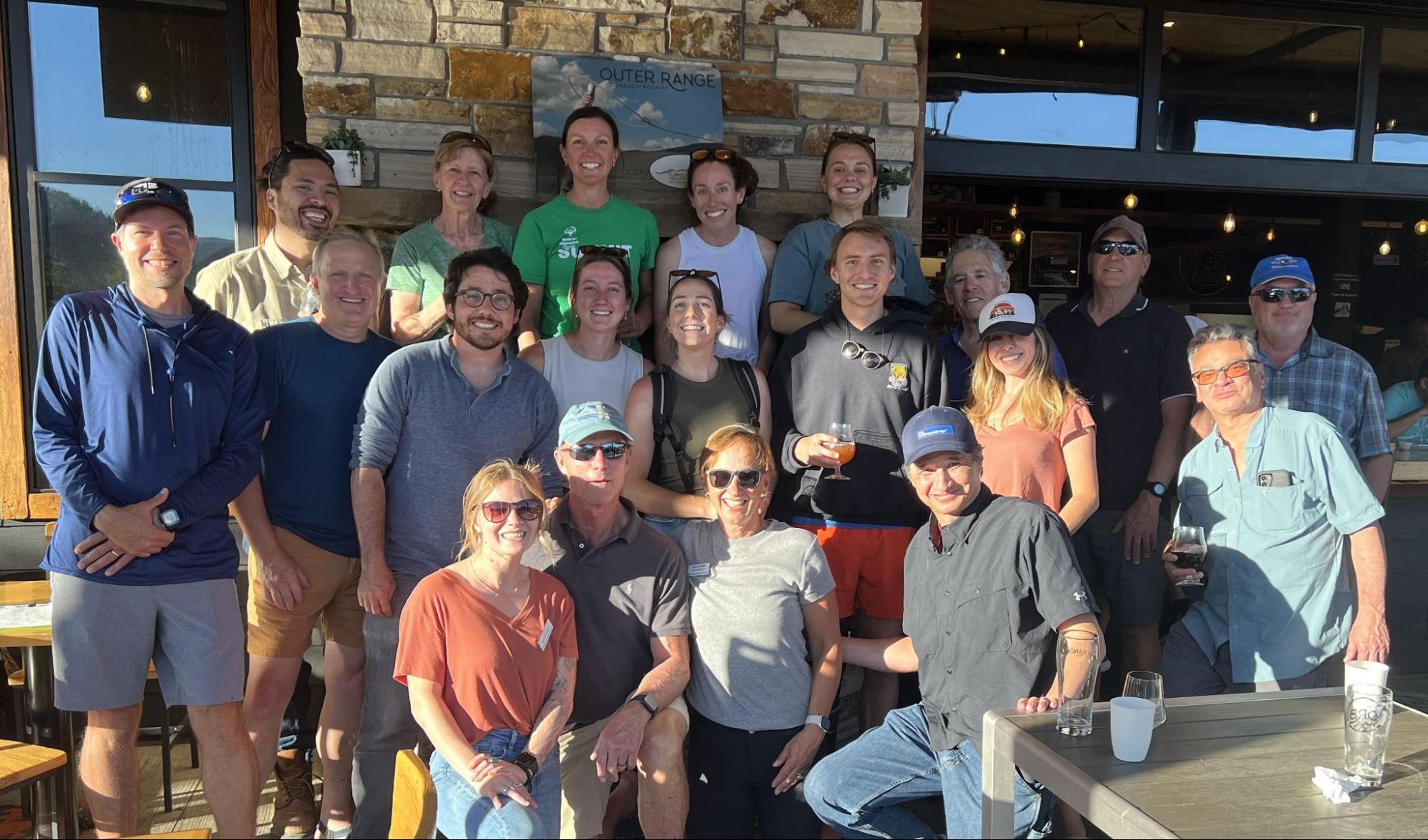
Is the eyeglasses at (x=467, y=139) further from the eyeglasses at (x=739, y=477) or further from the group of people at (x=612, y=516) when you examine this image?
the eyeglasses at (x=739, y=477)

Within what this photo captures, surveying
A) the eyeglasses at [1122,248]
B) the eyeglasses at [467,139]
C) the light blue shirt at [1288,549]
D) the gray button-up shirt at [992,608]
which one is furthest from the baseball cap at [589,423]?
the eyeglasses at [1122,248]

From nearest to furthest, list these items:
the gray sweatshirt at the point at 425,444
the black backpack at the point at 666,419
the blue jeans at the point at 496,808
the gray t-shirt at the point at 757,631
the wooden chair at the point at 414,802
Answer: the wooden chair at the point at 414,802 → the blue jeans at the point at 496,808 → the gray t-shirt at the point at 757,631 → the gray sweatshirt at the point at 425,444 → the black backpack at the point at 666,419

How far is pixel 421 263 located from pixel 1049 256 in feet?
20.6

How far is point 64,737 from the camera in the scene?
3164mm

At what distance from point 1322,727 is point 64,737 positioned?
3.67 metres

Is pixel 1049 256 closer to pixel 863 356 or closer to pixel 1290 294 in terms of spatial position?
pixel 1290 294

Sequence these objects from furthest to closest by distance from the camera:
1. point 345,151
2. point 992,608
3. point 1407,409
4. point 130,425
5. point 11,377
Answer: point 1407,409, point 11,377, point 345,151, point 130,425, point 992,608

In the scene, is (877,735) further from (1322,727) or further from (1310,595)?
(1310,595)

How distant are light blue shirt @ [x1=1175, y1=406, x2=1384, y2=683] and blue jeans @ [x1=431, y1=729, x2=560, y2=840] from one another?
2084 millimetres

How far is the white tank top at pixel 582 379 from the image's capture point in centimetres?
328

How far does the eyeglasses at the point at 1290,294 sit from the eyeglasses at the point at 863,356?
1.36 metres

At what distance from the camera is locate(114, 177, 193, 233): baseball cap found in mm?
2689

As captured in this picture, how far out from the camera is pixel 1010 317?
3.12m

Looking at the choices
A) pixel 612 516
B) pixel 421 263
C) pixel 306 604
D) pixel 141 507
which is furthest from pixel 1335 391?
pixel 141 507
